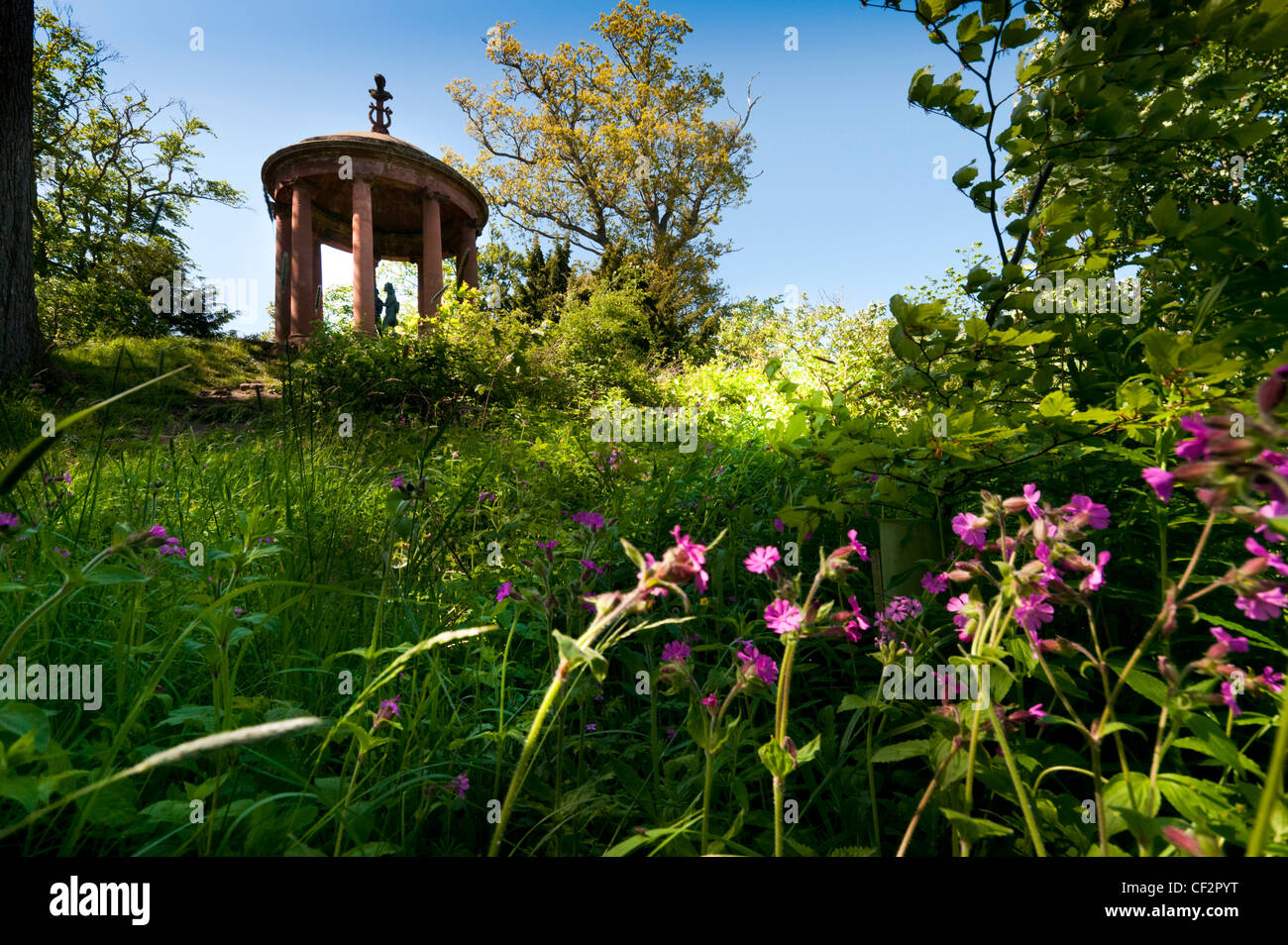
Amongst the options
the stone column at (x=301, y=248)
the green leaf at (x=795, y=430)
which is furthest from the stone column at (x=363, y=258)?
the green leaf at (x=795, y=430)

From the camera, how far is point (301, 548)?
2.07 m

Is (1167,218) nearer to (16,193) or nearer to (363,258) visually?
(16,193)

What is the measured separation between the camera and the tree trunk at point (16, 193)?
5945 mm

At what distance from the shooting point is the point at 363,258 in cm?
1084

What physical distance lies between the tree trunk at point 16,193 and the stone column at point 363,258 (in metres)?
4.43

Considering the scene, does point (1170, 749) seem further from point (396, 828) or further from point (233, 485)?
point (233, 485)

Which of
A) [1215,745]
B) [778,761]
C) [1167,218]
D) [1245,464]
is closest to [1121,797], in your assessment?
[1215,745]

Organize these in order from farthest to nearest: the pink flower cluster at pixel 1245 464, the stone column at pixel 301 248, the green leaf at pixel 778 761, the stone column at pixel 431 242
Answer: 1. the stone column at pixel 431 242
2. the stone column at pixel 301 248
3. the green leaf at pixel 778 761
4. the pink flower cluster at pixel 1245 464

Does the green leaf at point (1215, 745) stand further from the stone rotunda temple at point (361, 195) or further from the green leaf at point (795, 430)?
the stone rotunda temple at point (361, 195)

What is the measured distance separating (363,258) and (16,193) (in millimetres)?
4972

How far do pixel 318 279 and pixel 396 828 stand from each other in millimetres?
14988

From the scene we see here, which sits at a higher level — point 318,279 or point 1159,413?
point 318,279
